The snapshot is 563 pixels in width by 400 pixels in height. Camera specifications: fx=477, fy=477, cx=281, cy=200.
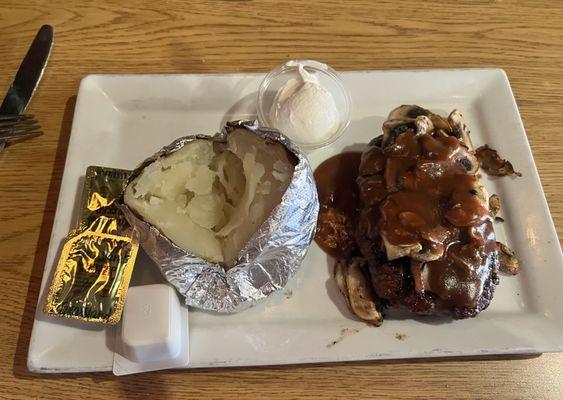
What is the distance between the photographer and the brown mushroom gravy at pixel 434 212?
4.11 feet

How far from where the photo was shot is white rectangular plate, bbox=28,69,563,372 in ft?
4.23

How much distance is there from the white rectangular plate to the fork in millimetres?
198

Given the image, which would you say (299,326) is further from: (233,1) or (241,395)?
(233,1)

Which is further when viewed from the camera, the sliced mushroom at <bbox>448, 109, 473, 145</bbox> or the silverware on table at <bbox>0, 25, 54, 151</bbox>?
the silverware on table at <bbox>0, 25, 54, 151</bbox>

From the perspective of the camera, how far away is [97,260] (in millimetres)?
1316

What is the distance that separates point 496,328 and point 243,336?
72 centimetres

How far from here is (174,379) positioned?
1.31m

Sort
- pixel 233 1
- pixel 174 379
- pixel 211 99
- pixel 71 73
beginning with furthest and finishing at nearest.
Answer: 1. pixel 233 1
2. pixel 71 73
3. pixel 211 99
4. pixel 174 379

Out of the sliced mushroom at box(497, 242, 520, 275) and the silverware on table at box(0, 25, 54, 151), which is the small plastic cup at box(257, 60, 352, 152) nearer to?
the sliced mushroom at box(497, 242, 520, 275)

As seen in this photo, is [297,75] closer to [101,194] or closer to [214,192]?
[214,192]

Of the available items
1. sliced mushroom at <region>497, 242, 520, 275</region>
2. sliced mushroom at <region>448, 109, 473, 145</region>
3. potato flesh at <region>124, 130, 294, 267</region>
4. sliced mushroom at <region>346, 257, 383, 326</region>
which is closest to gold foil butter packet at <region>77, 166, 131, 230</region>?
potato flesh at <region>124, 130, 294, 267</region>

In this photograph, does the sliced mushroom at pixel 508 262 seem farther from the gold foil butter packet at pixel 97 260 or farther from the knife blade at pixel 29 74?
the knife blade at pixel 29 74

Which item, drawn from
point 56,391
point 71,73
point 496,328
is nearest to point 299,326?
point 496,328

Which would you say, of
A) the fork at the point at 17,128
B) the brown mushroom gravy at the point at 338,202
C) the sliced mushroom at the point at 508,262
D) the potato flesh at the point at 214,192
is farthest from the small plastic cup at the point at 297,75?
the fork at the point at 17,128
